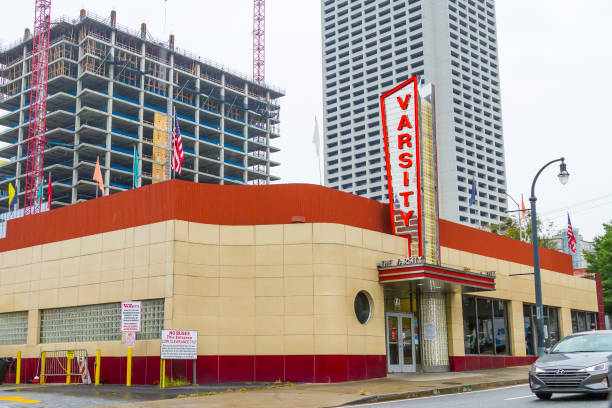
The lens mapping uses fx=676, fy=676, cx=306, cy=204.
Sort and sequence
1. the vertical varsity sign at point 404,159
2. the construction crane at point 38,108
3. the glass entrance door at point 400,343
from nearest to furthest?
the vertical varsity sign at point 404,159 < the glass entrance door at point 400,343 < the construction crane at point 38,108

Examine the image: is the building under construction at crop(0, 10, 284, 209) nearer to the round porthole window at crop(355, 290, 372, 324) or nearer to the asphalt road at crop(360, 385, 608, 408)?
the round porthole window at crop(355, 290, 372, 324)

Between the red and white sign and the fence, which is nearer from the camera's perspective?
the red and white sign

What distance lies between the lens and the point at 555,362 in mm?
14531

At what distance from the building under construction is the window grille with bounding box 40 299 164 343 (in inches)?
2976

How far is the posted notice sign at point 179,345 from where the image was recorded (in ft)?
68.9

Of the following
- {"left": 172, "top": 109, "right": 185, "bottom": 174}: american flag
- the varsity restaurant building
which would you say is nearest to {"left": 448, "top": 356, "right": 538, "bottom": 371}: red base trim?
the varsity restaurant building

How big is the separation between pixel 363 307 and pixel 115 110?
97583mm

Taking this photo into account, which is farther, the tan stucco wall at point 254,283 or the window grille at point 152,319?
the window grille at point 152,319

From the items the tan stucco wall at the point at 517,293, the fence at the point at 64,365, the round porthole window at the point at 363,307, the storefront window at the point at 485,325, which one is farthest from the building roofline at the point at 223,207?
the storefront window at the point at 485,325

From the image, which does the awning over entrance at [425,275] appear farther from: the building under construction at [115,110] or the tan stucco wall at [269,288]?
the building under construction at [115,110]

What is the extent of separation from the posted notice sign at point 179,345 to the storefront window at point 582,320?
2636 centimetres

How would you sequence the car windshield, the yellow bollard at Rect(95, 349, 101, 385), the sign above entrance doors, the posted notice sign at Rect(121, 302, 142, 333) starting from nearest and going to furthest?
the car windshield < the posted notice sign at Rect(121, 302, 142, 333) < the yellow bollard at Rect(95, 349, 101, 385) < the sign above entrance doors

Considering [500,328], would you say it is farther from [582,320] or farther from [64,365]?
[64,365]

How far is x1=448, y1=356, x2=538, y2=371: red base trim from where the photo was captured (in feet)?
92.7
